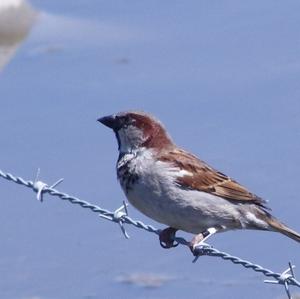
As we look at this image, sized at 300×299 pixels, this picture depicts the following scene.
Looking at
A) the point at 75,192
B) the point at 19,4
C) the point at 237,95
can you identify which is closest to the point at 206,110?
the point at 237,95

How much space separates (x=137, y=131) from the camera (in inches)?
298

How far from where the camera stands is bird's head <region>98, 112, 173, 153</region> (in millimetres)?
7543

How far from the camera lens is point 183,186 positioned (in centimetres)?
739

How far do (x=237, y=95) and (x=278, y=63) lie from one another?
68 centimetres

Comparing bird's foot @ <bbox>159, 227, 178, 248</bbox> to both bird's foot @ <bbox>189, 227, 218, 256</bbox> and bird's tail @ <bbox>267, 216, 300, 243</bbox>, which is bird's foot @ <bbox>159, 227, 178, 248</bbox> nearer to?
bird's foot @ <bbox>189, 227, 218, 256</bbox>

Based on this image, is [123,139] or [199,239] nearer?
[199,239]

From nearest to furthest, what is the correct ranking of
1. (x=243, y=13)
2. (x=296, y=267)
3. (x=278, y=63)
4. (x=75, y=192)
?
(x=296, y=267) → (x=75, y=192) → (x=278, y=63) → (x=243, y=13)

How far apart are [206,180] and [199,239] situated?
302 mm

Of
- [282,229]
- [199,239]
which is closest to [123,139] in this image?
[199,239]

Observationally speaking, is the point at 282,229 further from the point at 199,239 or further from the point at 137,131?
the point at 137,131

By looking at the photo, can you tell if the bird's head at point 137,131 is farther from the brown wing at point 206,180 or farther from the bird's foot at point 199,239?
the bird's foot at point 199,239

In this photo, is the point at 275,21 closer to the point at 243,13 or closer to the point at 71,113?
the point at 243,13

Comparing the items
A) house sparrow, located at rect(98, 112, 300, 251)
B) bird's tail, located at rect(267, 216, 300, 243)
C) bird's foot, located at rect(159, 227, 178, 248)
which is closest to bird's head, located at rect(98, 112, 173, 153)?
house sparrow, located at rect(98, 112, 300, 251)

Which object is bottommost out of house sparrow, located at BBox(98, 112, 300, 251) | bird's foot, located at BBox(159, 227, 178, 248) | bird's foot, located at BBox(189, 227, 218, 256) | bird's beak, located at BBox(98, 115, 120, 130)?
bird's foot, located at BBox(189, 227, 218, 256)
